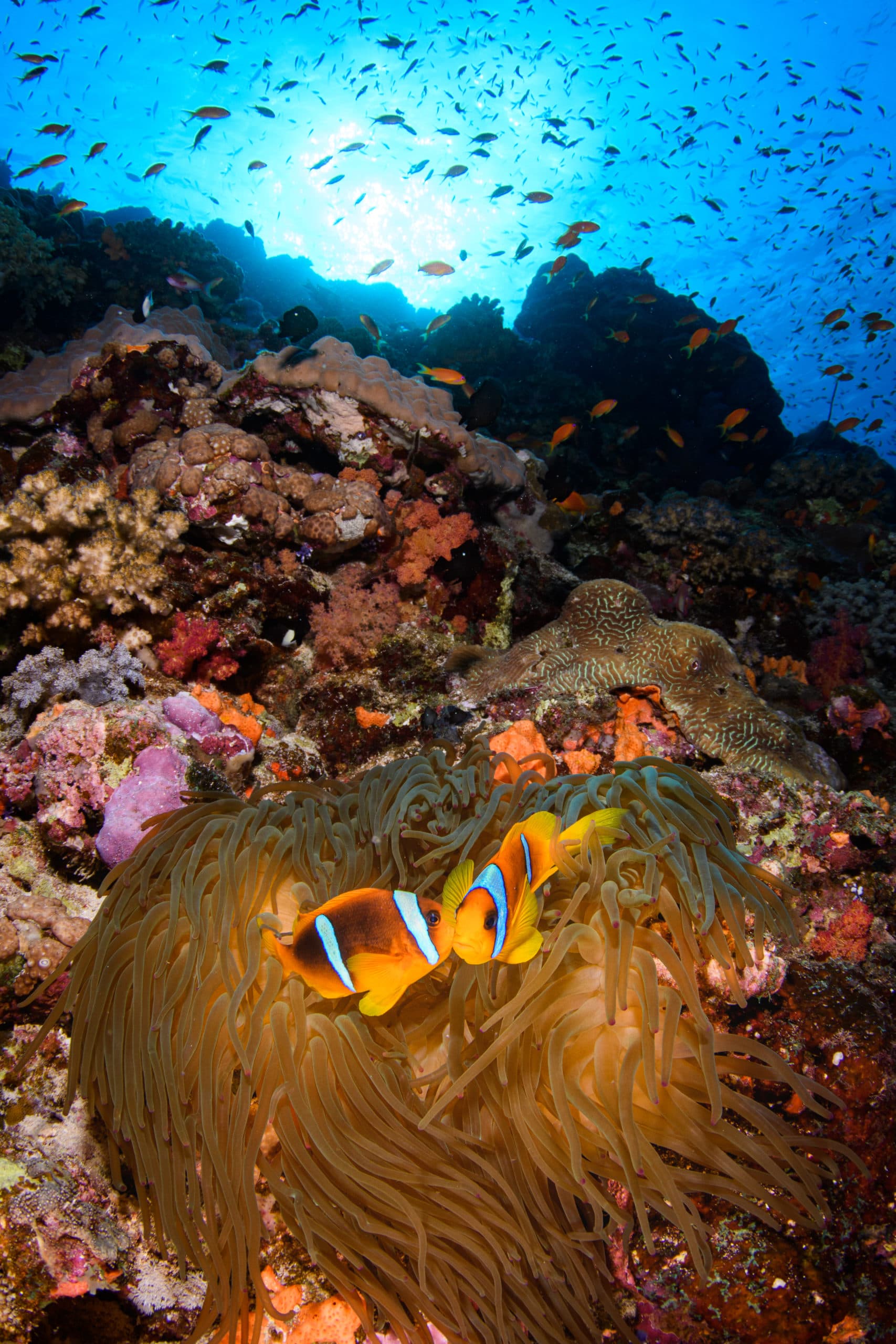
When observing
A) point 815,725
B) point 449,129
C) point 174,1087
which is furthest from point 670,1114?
point 449,129

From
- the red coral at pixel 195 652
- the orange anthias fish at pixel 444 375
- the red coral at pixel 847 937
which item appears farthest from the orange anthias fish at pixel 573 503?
the red coral at pixel 847 937

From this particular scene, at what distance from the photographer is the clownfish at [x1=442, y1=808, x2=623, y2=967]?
4.20 ft

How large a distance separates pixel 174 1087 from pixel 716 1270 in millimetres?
1519

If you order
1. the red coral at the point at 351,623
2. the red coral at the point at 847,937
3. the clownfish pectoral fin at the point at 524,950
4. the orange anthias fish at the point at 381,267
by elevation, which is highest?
the orange anthias fish at the point at 381,267

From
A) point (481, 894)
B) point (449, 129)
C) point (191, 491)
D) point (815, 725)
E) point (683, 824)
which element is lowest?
point (481, 894)

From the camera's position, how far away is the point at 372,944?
1.35 metres

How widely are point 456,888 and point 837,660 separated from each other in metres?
7.70

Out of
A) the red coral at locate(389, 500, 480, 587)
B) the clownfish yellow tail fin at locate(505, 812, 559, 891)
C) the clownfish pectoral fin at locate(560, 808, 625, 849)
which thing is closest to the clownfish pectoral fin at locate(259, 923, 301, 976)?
the clownfish yellow tail fin at locate(505, 812, 559, 891)

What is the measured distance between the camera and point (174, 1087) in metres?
1.58

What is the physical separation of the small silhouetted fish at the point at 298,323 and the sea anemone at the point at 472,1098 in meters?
7.67

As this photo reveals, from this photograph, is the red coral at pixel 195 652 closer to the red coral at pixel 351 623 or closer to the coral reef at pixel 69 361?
the red coral at pixel 351 623

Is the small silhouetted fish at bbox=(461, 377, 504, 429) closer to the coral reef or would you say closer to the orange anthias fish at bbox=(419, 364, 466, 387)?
the orange anthias fish at bbox=(419, 364, 466, 387)

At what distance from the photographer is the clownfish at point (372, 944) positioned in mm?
1324

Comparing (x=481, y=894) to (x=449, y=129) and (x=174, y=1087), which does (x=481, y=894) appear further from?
(x=449, y=129)
